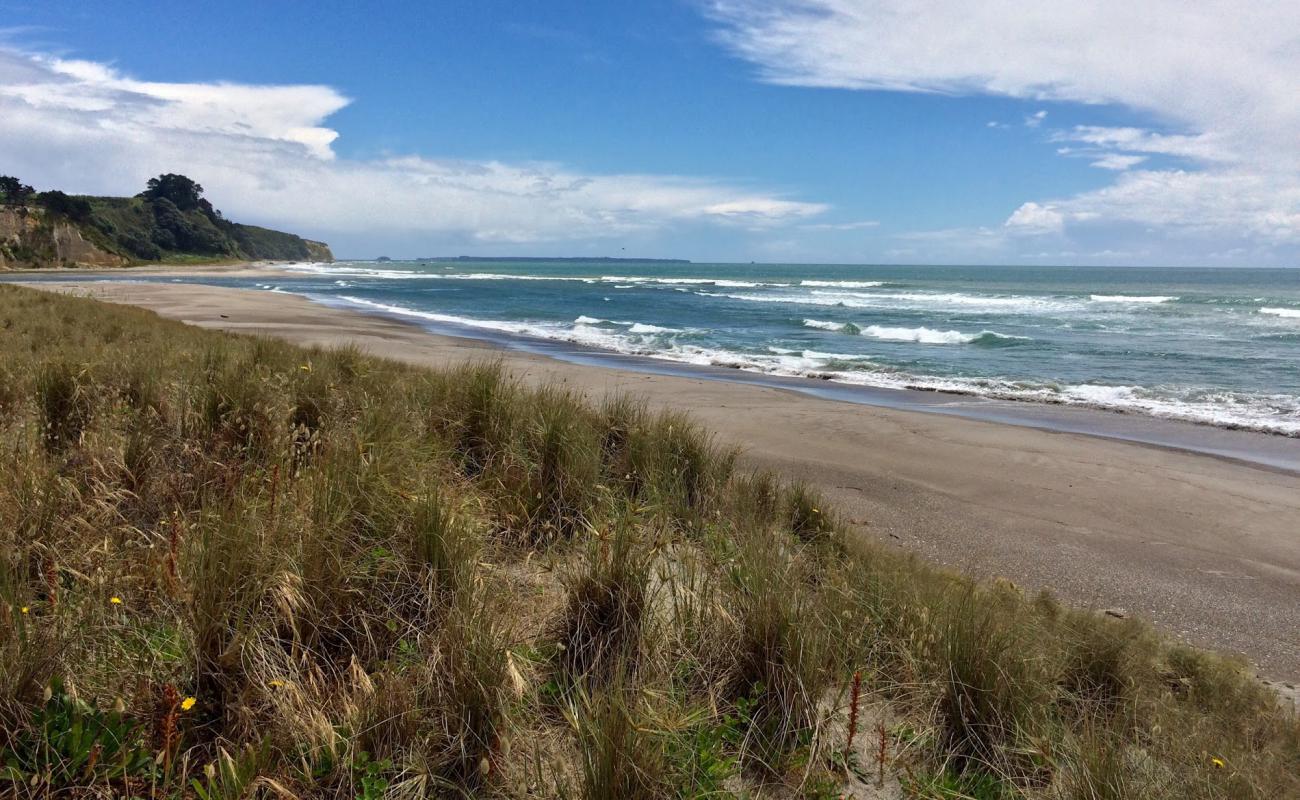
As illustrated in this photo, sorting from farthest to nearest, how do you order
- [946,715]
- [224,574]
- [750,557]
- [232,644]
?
1. [750,557]
2. [946,715]
3. [224,574]
4. [232,644]

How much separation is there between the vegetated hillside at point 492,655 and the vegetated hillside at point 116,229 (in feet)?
308

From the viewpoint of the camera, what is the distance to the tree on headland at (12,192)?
280 feet

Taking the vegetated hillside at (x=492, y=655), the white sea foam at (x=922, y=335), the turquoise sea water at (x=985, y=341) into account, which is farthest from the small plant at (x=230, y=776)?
the white sea foam at (x=922, y=335)

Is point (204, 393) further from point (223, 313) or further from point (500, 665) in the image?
point (223, 313)

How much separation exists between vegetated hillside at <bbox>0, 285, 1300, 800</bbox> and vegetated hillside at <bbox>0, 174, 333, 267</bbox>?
308 feet

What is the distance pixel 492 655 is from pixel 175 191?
152295 mm

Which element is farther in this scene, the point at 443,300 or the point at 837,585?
the point at 443,300

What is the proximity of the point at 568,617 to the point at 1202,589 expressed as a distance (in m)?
6.23

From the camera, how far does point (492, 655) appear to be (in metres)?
2.91

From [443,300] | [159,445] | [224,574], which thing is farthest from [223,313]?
[224,574]

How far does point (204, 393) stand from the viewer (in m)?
5.45

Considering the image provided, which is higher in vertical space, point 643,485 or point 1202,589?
point 643,485

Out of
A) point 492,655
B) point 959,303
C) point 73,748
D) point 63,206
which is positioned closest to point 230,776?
point 73,748

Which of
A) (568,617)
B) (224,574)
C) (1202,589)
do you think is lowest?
(1202,589)
